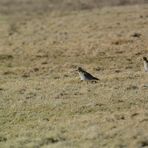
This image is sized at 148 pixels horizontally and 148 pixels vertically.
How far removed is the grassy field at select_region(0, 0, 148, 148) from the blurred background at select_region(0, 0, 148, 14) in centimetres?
1315

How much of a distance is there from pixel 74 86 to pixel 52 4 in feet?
129

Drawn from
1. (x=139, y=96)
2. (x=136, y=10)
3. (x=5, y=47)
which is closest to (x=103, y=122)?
(x=139, y=96)

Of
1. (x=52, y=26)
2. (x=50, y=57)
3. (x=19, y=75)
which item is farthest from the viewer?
(x=52, y=26)

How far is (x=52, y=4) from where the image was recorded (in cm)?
5997

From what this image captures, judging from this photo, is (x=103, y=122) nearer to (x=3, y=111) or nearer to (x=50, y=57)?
(x=3, y=111)

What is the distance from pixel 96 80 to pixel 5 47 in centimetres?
1302

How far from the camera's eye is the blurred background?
5550cm

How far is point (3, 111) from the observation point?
18406 millimetres

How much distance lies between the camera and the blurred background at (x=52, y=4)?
2185 inches

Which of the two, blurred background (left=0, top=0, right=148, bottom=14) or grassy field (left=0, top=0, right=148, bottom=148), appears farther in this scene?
blurred background (left=0, top=0, right=148, bottom=14)

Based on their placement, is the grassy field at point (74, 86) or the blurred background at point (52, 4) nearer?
the grassy field at point (74, 86)

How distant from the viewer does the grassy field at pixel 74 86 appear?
15.1 m

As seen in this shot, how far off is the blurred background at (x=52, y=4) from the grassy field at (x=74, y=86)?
43.1 feet

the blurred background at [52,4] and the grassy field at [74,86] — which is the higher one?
the blurred background at [52,4]
